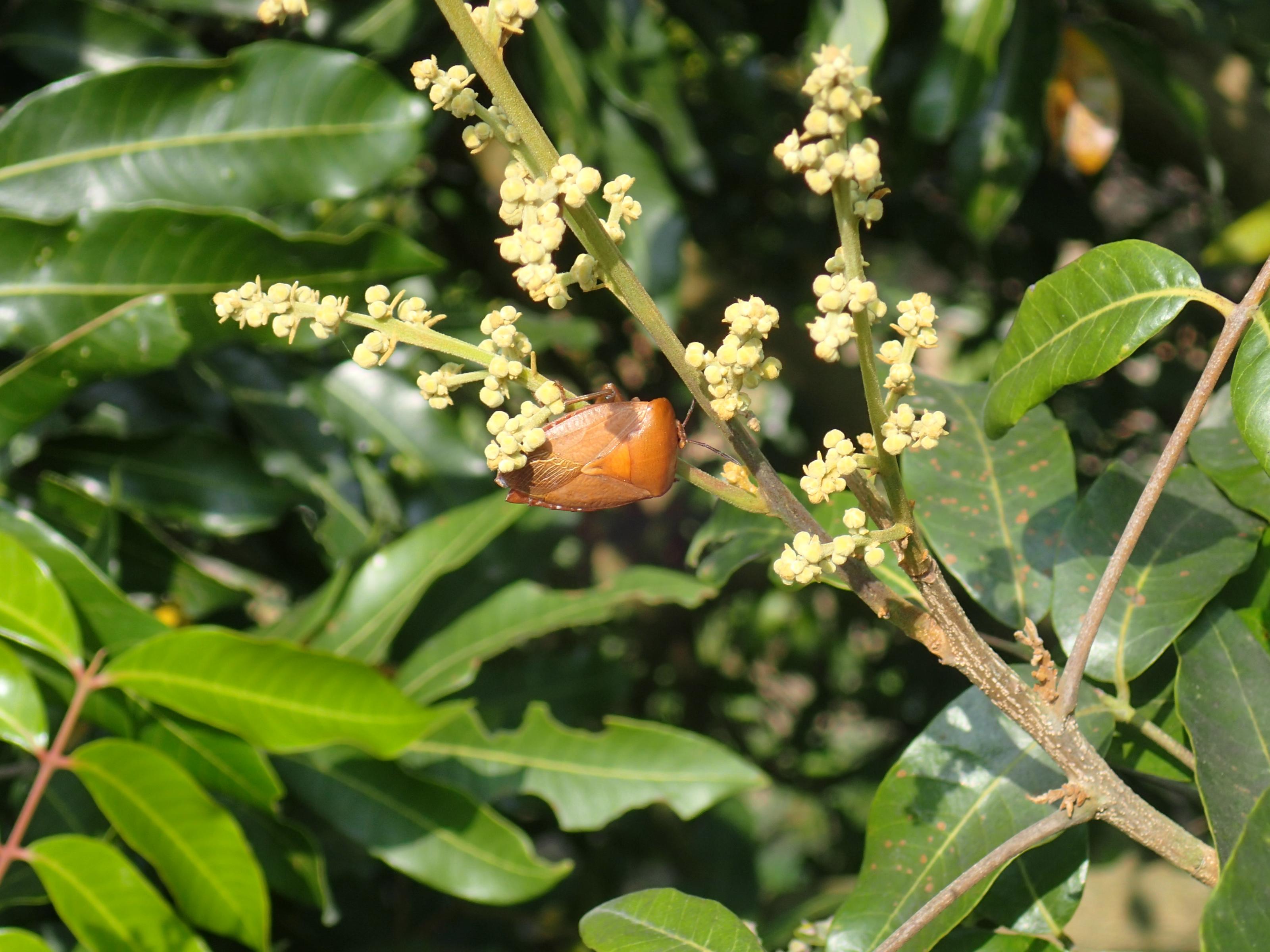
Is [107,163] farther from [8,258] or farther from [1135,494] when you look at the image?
[1135,494]

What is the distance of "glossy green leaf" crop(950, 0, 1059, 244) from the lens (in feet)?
5.18

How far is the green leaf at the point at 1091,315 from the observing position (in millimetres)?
693

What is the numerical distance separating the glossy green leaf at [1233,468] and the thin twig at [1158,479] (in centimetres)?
16

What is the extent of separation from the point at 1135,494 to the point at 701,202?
1.59 metres

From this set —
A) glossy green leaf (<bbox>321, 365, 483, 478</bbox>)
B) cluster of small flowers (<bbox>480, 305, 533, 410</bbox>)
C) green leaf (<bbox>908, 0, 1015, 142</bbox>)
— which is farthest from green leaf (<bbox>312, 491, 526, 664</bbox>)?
green leaf (<bbox>908, 0, 1015, 142</bbox>)

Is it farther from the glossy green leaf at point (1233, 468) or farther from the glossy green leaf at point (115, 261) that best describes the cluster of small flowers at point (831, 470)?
the glossy green leaf at point (115, 261)

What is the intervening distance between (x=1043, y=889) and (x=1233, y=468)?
381 mm

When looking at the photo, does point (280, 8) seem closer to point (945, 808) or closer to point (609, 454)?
point (609, 454)

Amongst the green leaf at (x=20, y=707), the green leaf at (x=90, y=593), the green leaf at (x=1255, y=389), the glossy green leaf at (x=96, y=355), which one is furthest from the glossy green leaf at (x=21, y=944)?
the green leaf at (x=1255, y=389)

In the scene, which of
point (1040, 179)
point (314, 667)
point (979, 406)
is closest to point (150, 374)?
point (314, 667)

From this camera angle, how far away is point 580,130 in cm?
160

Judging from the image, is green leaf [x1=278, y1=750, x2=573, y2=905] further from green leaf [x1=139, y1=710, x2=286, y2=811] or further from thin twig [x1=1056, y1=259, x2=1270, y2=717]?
thin twig [x1=1056, y1=259, x2=1270, y2=717]

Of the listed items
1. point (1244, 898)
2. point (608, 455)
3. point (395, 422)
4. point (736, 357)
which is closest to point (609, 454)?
point (608, 455)

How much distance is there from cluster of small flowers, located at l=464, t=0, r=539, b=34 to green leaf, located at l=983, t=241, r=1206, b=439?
1.36 ft
